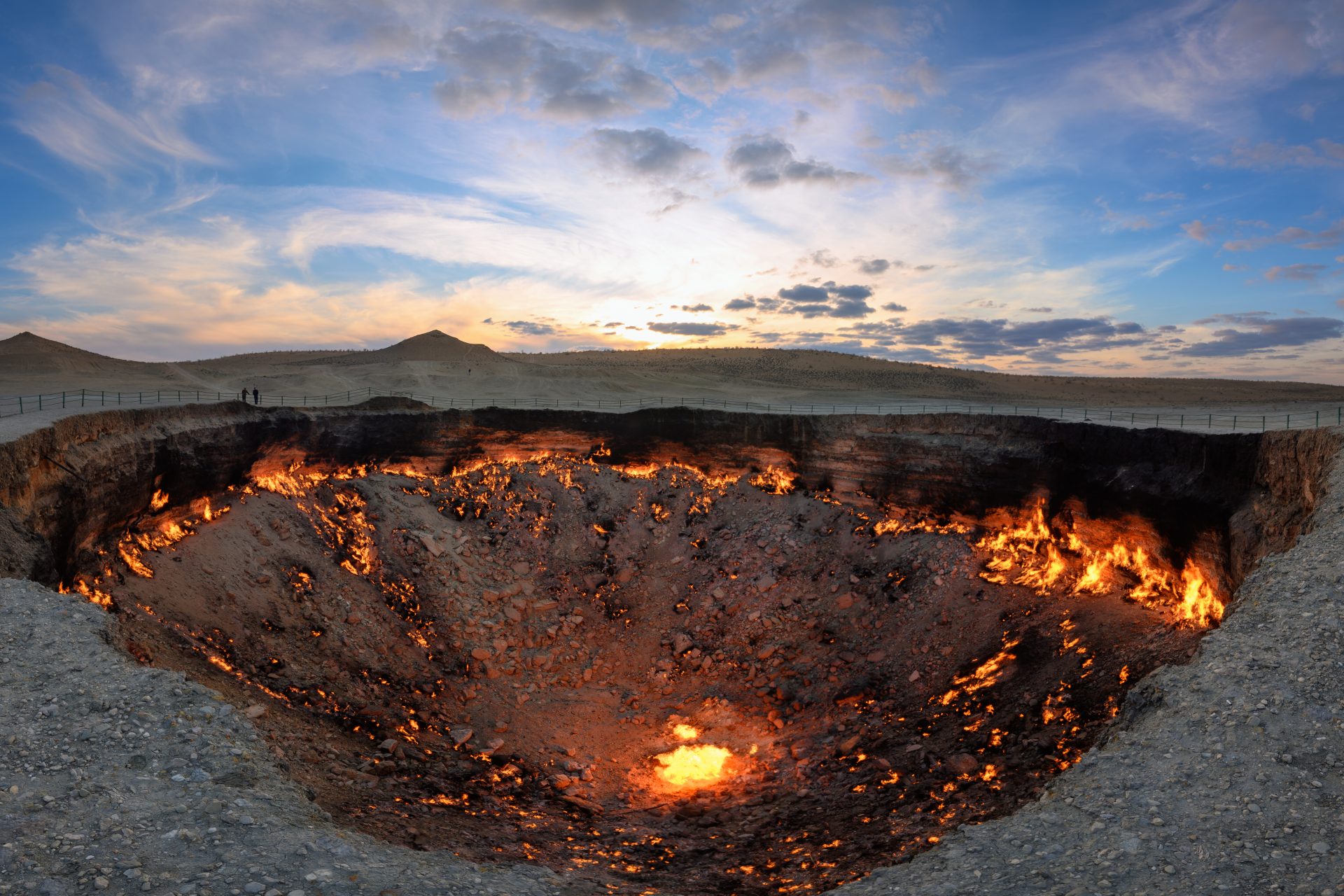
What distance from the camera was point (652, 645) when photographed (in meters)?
24.5

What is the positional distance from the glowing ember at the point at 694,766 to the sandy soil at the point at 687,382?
176 ft

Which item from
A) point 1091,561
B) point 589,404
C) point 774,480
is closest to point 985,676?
point 1091,561

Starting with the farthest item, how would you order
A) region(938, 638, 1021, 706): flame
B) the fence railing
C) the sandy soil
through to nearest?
the sandy soil → the fence railing → region(938, 638, 1021, 706): flame

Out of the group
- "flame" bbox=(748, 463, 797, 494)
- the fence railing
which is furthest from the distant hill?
"flame" bbox=(748, 463, 797, 494)

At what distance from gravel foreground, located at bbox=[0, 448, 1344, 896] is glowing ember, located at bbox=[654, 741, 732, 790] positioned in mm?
7899

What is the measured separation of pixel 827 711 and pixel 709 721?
3308 millimetres

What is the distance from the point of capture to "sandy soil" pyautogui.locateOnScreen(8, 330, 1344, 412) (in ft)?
255

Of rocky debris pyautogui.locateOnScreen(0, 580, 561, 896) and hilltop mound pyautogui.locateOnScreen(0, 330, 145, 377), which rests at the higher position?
hilltop mound pyautogui.locateOnScreen(0, 330, 145, 377)

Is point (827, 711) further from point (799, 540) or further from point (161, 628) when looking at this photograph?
point (161, 628)

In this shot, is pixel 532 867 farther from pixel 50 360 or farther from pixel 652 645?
pixel 50 360

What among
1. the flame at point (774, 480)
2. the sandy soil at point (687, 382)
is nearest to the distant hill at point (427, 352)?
the sandy soil at point (687, 382)

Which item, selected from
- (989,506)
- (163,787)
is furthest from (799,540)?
(163,787)

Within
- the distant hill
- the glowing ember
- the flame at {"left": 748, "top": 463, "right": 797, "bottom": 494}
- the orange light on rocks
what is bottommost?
the glowing ember

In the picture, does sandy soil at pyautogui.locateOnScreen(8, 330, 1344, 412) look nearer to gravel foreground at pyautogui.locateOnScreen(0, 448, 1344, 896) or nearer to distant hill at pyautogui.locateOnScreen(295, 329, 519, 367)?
distant hill at pyautogui.locateOnScreen(295, 329, 519, 367)
